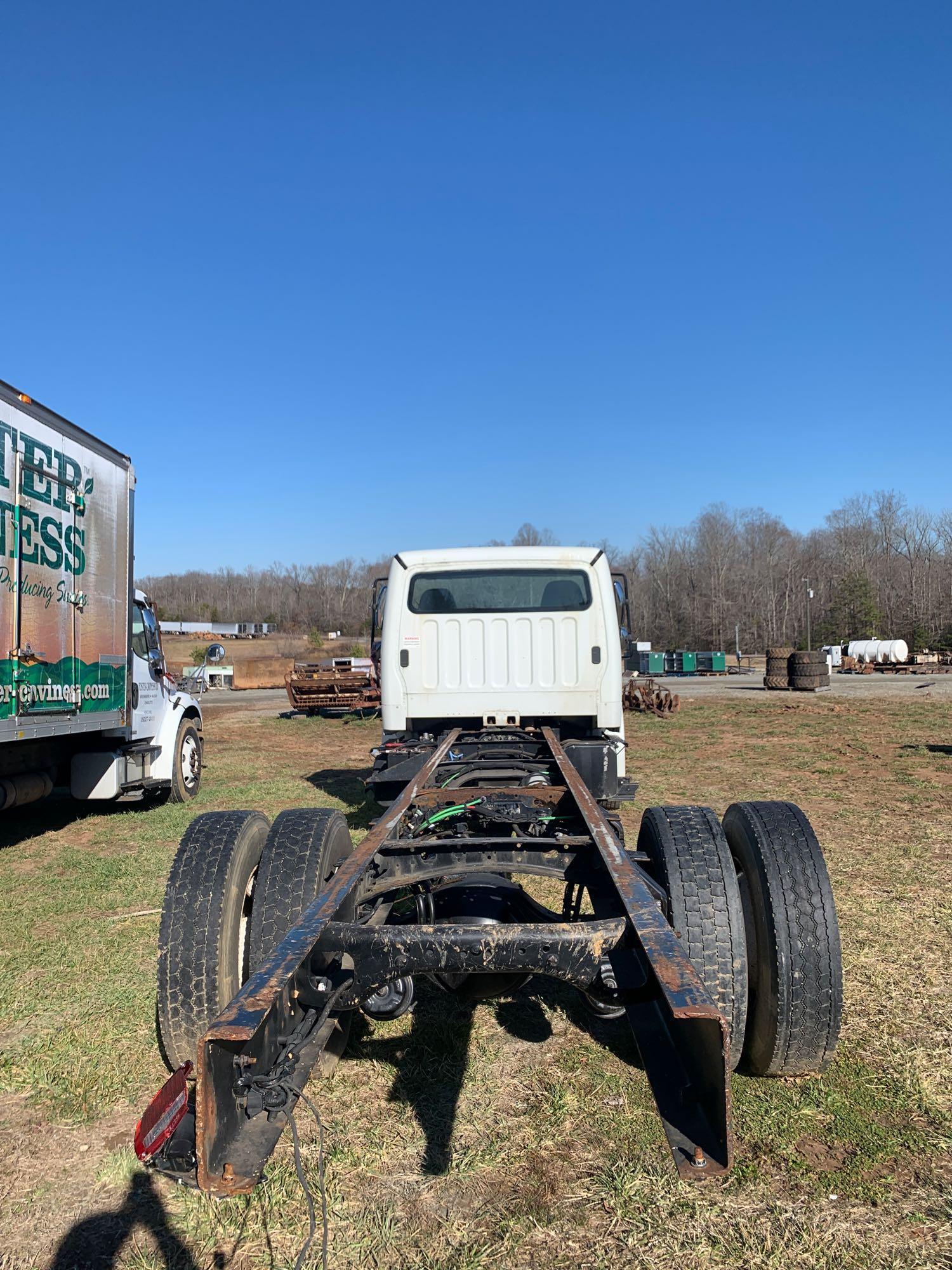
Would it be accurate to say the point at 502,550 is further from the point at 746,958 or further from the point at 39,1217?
the point at 39,1217

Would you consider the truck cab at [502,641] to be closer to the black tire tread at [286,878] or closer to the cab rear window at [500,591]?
the cab rear window at [500,591]

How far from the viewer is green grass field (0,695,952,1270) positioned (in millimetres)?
2379

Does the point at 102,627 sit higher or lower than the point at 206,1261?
higher

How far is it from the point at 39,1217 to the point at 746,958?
2383 mm

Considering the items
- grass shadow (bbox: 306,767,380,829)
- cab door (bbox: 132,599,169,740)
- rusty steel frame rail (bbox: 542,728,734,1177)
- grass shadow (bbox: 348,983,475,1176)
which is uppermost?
cab door (bbox: 132,599,169,740)

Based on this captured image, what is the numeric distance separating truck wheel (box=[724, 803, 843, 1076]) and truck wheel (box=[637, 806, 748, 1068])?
10cm

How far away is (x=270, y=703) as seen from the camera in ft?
95.5

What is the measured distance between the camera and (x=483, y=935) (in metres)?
2.21

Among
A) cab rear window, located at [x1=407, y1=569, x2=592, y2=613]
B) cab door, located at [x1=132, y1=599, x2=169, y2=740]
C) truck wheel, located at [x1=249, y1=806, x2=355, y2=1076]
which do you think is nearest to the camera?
truck wheel, located at [x1=249, y1=806, x2=355, y2=1076]

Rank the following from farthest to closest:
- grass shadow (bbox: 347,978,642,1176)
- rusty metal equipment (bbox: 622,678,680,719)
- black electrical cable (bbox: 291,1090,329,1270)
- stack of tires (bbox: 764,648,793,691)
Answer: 1. stack of tires (bbox: 764,648,793,691)
2. rusty metal equipment (bbox: 622,678,680,719)
3. grass shadow (bbox: 347,978,642,1176)
4. black electrical cable (bbox: 291,1090,329,1270)

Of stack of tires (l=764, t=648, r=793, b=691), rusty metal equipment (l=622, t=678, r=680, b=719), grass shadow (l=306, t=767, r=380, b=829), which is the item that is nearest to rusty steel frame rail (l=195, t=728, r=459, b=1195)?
grass shadow (l=306, t=767, r=380, b=829)

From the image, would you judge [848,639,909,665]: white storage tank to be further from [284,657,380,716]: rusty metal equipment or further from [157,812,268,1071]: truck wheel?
[157,812,268,1071]: truck wheel

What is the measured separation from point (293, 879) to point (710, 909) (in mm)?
1577

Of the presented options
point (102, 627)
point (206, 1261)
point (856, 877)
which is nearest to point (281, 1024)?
point (206, 1261)
